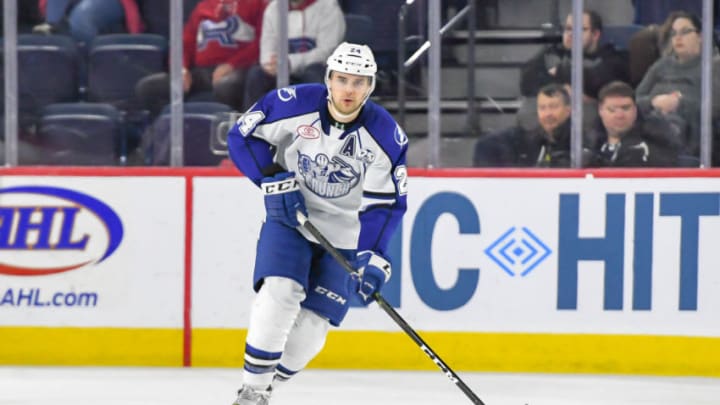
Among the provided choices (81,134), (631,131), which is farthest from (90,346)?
(631,131)

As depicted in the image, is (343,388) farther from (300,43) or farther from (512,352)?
(300,43)

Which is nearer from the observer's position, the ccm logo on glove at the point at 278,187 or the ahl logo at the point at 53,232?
the ccm logo on glove at the point at 278,187

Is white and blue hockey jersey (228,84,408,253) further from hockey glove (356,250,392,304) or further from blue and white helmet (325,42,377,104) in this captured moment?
blue and white helmet (325,42,377,104)

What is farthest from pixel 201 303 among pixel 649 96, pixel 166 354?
pixel 649 96

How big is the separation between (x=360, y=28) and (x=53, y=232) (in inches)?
58.8

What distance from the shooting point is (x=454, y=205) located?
6230 mm

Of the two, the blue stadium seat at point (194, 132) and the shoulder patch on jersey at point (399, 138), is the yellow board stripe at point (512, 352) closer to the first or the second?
the blue stadium seat at point (194, 132)

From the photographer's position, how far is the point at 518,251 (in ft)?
20.3

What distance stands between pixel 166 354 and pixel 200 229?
20.6 inches

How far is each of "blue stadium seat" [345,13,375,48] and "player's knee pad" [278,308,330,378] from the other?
1.84 meters

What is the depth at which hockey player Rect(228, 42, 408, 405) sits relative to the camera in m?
4.59

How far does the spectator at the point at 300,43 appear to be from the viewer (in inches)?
248

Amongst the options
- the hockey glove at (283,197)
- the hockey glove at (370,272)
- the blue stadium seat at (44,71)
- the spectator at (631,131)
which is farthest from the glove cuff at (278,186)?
the spectator at (631,131)

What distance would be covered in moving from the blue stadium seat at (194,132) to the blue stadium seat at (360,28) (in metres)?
0.59
